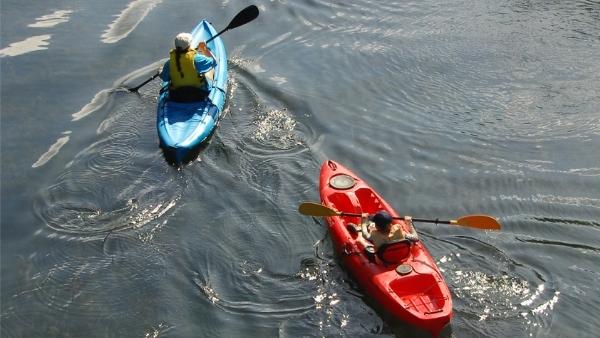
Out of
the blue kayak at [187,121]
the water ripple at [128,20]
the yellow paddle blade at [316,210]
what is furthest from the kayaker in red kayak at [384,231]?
the water ripple at [128,20]

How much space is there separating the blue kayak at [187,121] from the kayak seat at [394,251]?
3938mm

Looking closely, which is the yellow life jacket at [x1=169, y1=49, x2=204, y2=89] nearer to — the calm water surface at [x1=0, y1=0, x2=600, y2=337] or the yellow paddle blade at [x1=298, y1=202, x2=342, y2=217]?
the calm water surface at [x1=0, y1=0, x2=600, y2=337]

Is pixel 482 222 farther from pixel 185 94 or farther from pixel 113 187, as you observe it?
pixel 185 94

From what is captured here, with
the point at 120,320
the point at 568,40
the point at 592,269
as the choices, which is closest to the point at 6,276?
the point at 120,320

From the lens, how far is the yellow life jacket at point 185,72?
37.9 ft

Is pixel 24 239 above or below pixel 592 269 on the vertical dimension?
above

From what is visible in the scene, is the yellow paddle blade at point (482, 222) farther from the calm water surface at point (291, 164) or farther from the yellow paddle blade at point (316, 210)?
the yellow paddle blade at point (316, 210)

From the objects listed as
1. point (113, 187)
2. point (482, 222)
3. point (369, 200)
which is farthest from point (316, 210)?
point (113, 187)

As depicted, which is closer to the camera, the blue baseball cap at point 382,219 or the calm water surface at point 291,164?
the blue baseball cap at point 382,219

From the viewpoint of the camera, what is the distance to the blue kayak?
10.9 meters

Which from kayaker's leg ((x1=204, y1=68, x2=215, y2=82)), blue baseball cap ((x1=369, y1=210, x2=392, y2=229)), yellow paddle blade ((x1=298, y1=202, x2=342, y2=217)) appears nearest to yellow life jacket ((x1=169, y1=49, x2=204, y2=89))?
kayaker's leg ((x1=204, y1=68, x2=215, y2=82))

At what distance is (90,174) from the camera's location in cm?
1059

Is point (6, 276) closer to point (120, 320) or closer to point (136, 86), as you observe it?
point (120, 320)

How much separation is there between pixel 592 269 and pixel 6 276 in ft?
25.3
